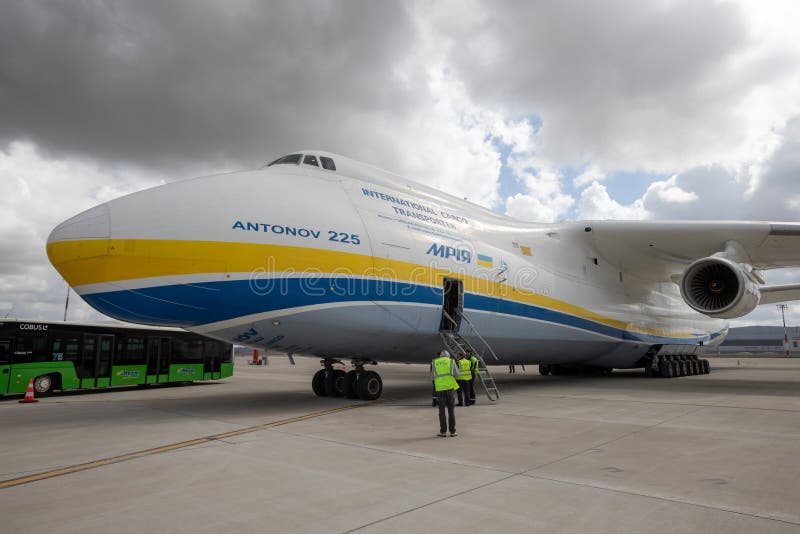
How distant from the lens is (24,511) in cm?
381

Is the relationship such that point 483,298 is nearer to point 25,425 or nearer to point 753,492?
point 753,492

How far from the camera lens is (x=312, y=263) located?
8742 mm

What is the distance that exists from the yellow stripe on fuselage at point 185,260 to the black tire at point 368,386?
7.99ft

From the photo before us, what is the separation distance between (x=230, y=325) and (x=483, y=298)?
568 cm

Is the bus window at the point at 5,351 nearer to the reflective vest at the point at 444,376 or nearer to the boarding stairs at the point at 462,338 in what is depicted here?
the boarding stairs at the point at 462,338

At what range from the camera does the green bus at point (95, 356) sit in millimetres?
13555

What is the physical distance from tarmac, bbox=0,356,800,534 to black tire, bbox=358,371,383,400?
5.29 feet

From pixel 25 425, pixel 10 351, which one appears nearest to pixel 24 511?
pixel 25 425

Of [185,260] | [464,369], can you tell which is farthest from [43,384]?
[464,369]

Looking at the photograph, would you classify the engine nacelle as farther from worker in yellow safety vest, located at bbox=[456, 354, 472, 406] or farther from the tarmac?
worker in yellow safety vest, located at bbox=[456, 354, 472, 406]

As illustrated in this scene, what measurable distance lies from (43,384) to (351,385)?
925 centimetres

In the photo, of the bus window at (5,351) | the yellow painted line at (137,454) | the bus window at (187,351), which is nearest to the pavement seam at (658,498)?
the yellow painted line at (137,454)

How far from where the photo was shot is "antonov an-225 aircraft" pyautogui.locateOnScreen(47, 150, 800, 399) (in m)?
7.85

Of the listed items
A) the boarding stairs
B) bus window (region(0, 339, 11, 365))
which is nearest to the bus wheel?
bus window (region(0, 339, 11, 365))
